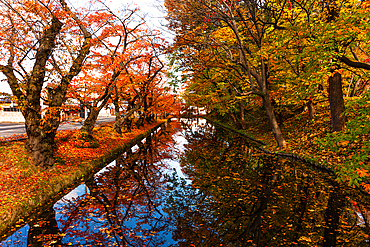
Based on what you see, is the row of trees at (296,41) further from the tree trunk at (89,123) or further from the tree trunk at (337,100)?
the tree trunk at (89,123)

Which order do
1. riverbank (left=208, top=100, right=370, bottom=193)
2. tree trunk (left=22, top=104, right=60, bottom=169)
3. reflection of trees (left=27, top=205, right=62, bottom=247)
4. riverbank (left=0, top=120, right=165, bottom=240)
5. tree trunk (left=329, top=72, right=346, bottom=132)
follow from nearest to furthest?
reflection of trees (left=27, top=205, right=62, bottom=247), riverbank (left=208, top=100, right=370, bottom=193), riverbank (left=0, top=120, right=165, bottom=240), tree trunk (left=22, top=104, right=60, bottom=169), tree trunk (left=329, top=72, right=346, bottom=132)

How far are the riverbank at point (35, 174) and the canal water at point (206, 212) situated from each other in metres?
0.54

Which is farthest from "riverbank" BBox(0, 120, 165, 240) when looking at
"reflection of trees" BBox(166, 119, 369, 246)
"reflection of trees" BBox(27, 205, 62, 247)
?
"reflection of trees" BBox(166, 119, 369, 246)

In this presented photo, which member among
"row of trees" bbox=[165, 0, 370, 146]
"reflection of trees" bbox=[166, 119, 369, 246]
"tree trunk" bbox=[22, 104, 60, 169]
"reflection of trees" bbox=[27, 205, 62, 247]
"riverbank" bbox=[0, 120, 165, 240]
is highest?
"row of trees" bbox=[165, 0, 370, 146]

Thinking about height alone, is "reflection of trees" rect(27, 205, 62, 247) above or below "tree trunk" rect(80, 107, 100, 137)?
below

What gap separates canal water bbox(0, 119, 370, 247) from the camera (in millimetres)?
5297

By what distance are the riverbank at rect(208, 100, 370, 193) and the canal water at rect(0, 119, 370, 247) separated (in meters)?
1.02

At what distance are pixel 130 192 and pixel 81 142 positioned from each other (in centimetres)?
774

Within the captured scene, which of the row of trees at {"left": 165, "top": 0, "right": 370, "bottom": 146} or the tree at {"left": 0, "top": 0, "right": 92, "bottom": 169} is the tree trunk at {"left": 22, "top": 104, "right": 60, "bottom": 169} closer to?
the tree at {"left": 0, "top": 0, "right": 92, "bottom": 169}

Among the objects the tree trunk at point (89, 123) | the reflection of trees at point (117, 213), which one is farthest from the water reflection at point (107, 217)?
the tree trunk at point (89, 123)

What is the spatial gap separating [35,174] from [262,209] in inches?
356

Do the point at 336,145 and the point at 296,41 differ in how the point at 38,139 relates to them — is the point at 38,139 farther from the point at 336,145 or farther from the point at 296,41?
the point at 296,41

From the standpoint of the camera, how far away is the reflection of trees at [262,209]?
5301 mm

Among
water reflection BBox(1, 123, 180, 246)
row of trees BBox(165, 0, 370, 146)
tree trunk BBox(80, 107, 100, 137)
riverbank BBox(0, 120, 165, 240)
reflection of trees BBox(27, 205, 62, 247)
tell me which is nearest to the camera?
reflection of trees BBox(27, 205, 62, 247)
